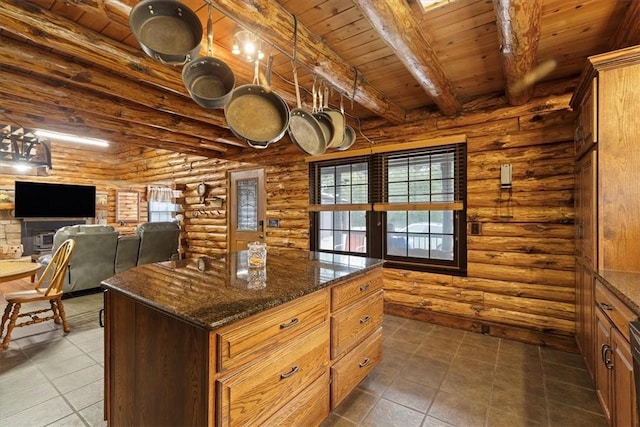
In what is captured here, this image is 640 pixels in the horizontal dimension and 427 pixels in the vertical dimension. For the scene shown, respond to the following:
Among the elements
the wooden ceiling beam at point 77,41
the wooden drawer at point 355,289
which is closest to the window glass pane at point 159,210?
the wooden ceiling beam at point 77,41

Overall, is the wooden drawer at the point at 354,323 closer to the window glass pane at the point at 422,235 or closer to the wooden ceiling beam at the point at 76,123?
the window glass pane at the point at 422,235

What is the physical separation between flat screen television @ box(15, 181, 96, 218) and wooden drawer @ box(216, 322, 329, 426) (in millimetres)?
8742

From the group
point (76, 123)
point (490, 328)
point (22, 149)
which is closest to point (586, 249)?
point (490, 328)

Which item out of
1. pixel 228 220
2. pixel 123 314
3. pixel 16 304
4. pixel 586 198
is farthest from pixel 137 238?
pixel 586 198

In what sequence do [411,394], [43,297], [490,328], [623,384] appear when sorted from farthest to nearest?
[490,328], [43,297], [411,394], [623,384]

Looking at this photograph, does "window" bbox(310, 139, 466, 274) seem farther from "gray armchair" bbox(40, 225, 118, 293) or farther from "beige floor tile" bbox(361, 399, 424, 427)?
"gray armchair" bbox(40, 225, 118, 293)

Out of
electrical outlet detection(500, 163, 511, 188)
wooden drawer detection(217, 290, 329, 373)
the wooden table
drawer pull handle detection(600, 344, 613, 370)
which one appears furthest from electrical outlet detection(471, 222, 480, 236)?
the wooden table

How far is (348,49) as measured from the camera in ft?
7.55

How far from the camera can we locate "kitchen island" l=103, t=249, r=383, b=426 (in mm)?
1114

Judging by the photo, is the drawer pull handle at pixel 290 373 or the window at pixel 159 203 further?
the window at pixel 159 203

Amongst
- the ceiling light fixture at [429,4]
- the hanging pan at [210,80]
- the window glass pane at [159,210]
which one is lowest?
the window glass pane at [159,210]

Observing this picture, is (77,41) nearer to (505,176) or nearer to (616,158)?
(616,158)

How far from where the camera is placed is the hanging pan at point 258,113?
184 centimetres

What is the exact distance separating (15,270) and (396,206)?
152 inches
